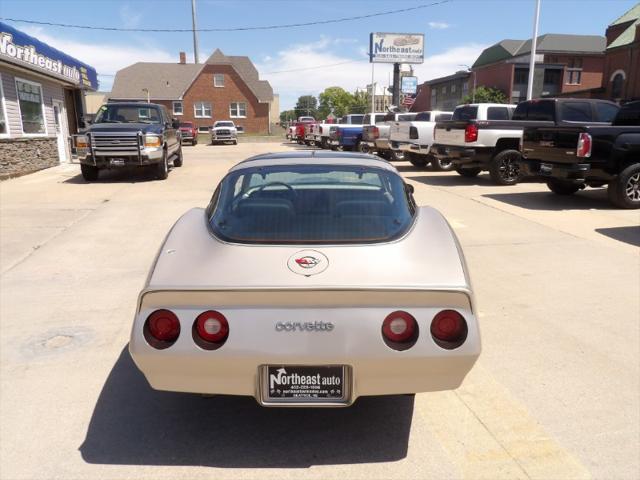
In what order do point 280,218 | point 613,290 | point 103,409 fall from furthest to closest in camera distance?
point 613,290 → point 103,409 → point 280,218

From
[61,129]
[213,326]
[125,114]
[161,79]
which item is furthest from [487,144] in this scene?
[161,79]

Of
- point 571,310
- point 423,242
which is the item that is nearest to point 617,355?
point 571,310

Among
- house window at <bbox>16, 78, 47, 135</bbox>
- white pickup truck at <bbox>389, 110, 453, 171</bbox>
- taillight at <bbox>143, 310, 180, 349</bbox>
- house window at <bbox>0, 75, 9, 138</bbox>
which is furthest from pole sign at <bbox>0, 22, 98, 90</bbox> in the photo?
taillight at <bbox>143, 310, 180, 349</bbox>

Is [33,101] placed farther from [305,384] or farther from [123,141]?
[305,384]

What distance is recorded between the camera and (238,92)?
57.8 metres

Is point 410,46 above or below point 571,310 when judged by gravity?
above

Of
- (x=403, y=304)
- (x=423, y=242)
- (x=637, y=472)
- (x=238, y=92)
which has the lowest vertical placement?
(x=637, y=472)

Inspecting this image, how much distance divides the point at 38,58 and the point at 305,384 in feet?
59.3

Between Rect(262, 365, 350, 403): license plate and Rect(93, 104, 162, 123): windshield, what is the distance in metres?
14.3

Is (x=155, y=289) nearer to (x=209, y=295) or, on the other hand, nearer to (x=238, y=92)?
(x=209, y=295)

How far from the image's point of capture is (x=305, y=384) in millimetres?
2430

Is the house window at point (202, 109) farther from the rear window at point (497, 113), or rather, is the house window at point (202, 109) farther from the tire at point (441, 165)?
the rear window at point (497, 113)

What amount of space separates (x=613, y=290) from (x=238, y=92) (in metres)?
56.7

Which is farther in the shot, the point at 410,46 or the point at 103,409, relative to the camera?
the point at 410,46
